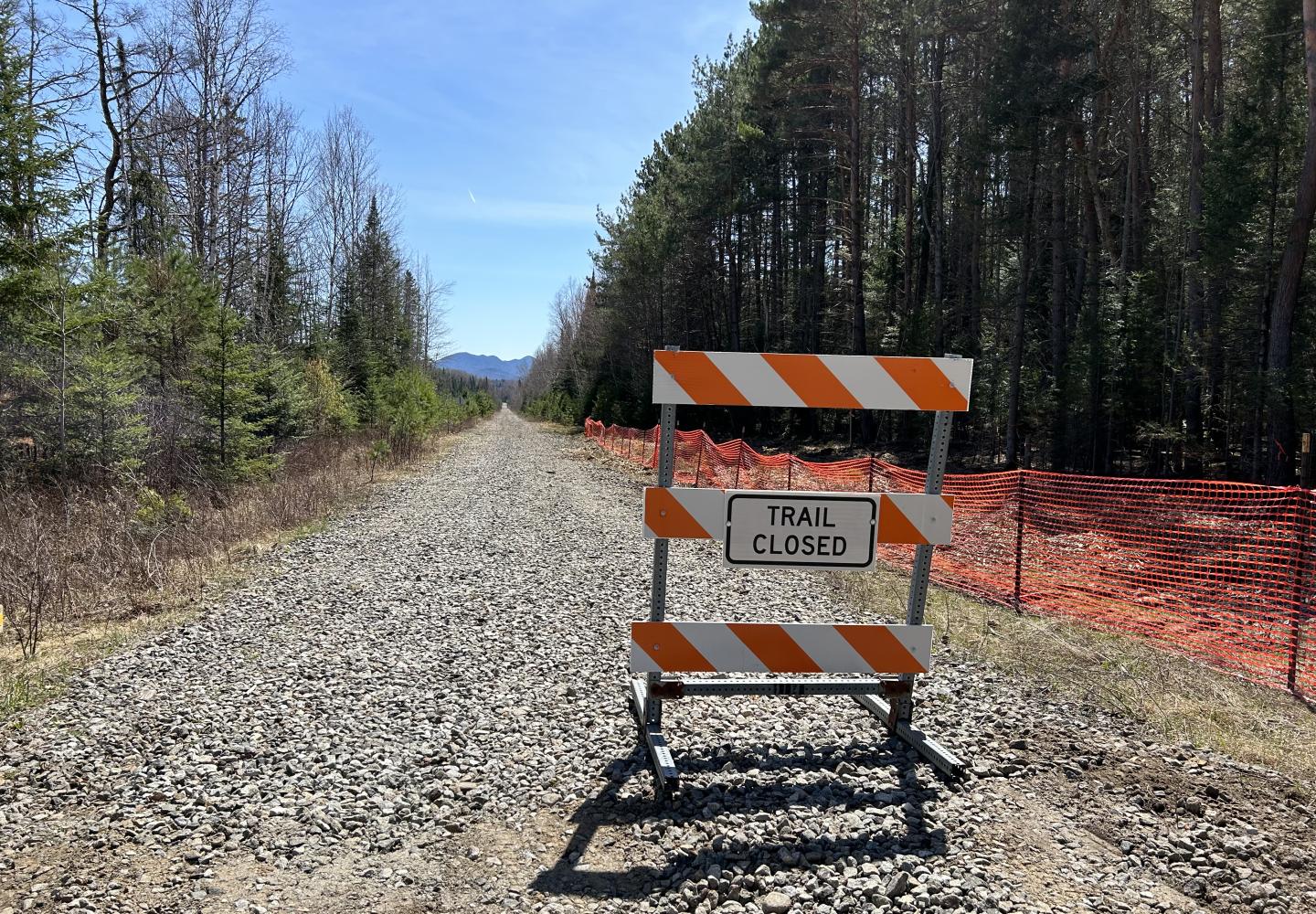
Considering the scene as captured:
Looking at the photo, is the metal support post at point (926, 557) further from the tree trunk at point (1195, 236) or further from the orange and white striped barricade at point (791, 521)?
the tree trunk at point (1195, 236)

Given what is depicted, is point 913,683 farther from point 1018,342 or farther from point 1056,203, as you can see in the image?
point 1056,203

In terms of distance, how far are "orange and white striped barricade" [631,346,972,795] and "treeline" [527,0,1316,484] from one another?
54.0 ft

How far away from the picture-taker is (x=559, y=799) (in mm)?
3758

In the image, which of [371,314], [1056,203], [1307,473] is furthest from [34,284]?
[371,314]

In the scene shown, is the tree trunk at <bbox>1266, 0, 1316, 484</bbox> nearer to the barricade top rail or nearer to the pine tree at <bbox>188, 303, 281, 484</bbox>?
the barricade top rail

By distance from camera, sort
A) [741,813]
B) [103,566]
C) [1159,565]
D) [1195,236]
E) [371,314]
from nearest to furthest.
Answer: [741,813] < [103,566] < [1159,565] < [1195,236] < [371,314]

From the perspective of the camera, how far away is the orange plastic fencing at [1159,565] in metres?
6.24

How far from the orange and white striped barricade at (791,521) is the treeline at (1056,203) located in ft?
54.0

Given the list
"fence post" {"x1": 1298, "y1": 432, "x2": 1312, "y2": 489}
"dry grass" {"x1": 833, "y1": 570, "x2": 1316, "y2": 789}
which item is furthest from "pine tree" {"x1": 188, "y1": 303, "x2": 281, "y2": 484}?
"fence post" {"x1": 1298, "y1": 432, "x2": 1312, "y2": 489}

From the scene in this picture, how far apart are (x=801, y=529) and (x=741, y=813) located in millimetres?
1387

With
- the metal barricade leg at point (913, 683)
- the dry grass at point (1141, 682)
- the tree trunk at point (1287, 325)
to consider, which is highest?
the tree trunk at point (1287, 325)

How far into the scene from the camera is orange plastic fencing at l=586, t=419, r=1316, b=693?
624cm

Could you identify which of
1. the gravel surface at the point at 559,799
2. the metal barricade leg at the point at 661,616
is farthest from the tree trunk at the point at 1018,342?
the metal barricade leg at the point at 661,616

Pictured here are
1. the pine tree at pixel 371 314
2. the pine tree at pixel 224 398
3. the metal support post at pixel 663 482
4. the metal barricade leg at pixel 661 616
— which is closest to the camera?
the metal barricade leg at pixel 661 616
